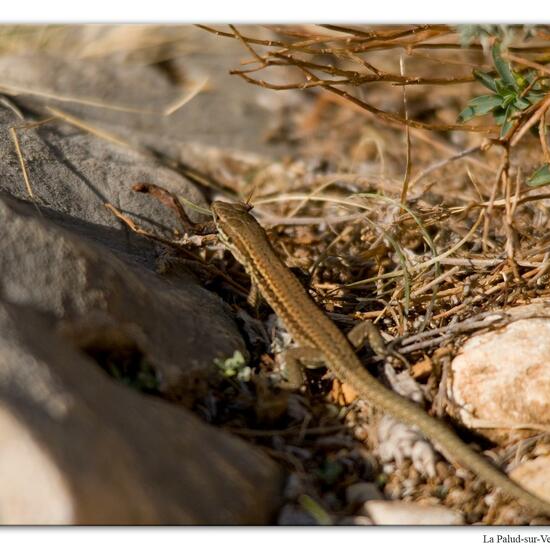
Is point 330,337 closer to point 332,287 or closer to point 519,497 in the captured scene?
point 332,287

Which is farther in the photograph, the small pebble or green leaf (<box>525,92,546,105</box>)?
green leaf (<box>525,92,546,105</box>)

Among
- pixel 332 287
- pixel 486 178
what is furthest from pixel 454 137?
pixel 332 287

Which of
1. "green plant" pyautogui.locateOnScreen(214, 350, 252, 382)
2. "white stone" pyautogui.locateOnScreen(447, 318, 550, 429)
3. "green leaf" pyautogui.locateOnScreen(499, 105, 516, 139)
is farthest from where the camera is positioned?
"green leaf" pyautogui.locateOnScreen(499, 105, 516, 139)

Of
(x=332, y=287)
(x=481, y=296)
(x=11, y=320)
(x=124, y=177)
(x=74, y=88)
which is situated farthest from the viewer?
(x=74, y=88)

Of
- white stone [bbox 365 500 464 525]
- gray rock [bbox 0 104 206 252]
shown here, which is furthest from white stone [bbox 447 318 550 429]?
gray rock [bbox 0 104 206 252]

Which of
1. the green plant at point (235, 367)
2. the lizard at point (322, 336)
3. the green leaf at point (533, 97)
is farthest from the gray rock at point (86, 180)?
the green leaf at point (533, 97)

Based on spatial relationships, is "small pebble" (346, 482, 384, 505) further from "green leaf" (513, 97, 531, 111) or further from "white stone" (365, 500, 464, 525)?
"green leaf" (513, 97, 531, 111)

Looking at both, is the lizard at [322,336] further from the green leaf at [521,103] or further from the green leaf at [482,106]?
the green leaf at [521,103]
